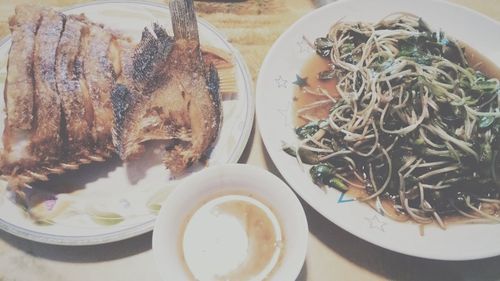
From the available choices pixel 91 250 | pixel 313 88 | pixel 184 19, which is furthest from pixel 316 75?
pixel 91 250

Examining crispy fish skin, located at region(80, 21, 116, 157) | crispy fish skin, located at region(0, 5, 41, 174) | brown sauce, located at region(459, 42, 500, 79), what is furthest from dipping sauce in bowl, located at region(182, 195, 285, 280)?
brown sauce, located at region(459, 42, 500, 79)

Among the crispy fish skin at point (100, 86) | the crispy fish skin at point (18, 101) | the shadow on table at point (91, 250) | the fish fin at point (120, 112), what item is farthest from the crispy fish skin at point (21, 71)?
the shadow on table at point (91, 250)

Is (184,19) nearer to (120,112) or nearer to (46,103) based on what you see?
(120,112)

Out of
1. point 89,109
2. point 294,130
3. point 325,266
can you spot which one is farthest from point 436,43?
point 89,109

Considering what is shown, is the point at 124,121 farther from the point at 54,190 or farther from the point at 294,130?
the point at 294,130

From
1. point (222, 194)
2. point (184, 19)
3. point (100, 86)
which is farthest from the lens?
point (184, 19)

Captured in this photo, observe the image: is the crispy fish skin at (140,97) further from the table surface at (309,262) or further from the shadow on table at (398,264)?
the shadow on table at (398,264)
